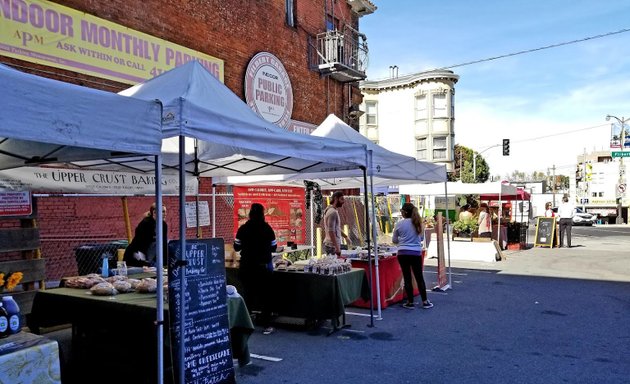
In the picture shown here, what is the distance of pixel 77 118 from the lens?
10.6 feet

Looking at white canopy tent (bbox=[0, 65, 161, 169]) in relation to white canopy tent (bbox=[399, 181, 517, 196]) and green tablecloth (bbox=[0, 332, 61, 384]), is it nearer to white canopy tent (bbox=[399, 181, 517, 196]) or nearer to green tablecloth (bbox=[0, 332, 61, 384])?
green tablecloth (bbox=[0, 332, 61, 384])

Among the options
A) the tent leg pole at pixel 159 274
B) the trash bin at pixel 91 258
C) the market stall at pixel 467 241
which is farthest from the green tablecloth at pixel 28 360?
the market stall at pixel 467 241

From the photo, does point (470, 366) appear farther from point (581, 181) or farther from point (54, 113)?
point (581, 181)

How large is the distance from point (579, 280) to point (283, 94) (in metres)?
9.55

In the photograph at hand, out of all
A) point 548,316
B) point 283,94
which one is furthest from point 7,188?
point 283,94

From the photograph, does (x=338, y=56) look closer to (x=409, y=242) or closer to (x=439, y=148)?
(x=409, y=242)

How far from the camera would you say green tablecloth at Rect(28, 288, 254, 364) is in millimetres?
4719

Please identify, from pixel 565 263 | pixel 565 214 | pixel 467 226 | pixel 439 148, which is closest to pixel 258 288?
pixel 467 226

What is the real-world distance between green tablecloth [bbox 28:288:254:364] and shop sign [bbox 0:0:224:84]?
519 centimetres

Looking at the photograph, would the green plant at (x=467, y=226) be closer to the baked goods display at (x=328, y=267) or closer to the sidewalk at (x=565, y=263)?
the sidewalk at (x=565, y=263)

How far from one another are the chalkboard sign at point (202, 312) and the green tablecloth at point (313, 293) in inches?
86.7

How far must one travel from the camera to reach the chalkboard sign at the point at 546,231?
19.6 metres

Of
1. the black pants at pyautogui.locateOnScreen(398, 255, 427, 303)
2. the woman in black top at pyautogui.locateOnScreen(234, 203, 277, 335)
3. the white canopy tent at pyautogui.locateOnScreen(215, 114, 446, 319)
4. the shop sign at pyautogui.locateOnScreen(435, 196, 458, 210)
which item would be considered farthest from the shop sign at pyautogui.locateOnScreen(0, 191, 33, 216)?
the shop sign at pyautogui.locateOnScreen(435, 196, 458, 210)

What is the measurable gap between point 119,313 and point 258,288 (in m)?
2.44
